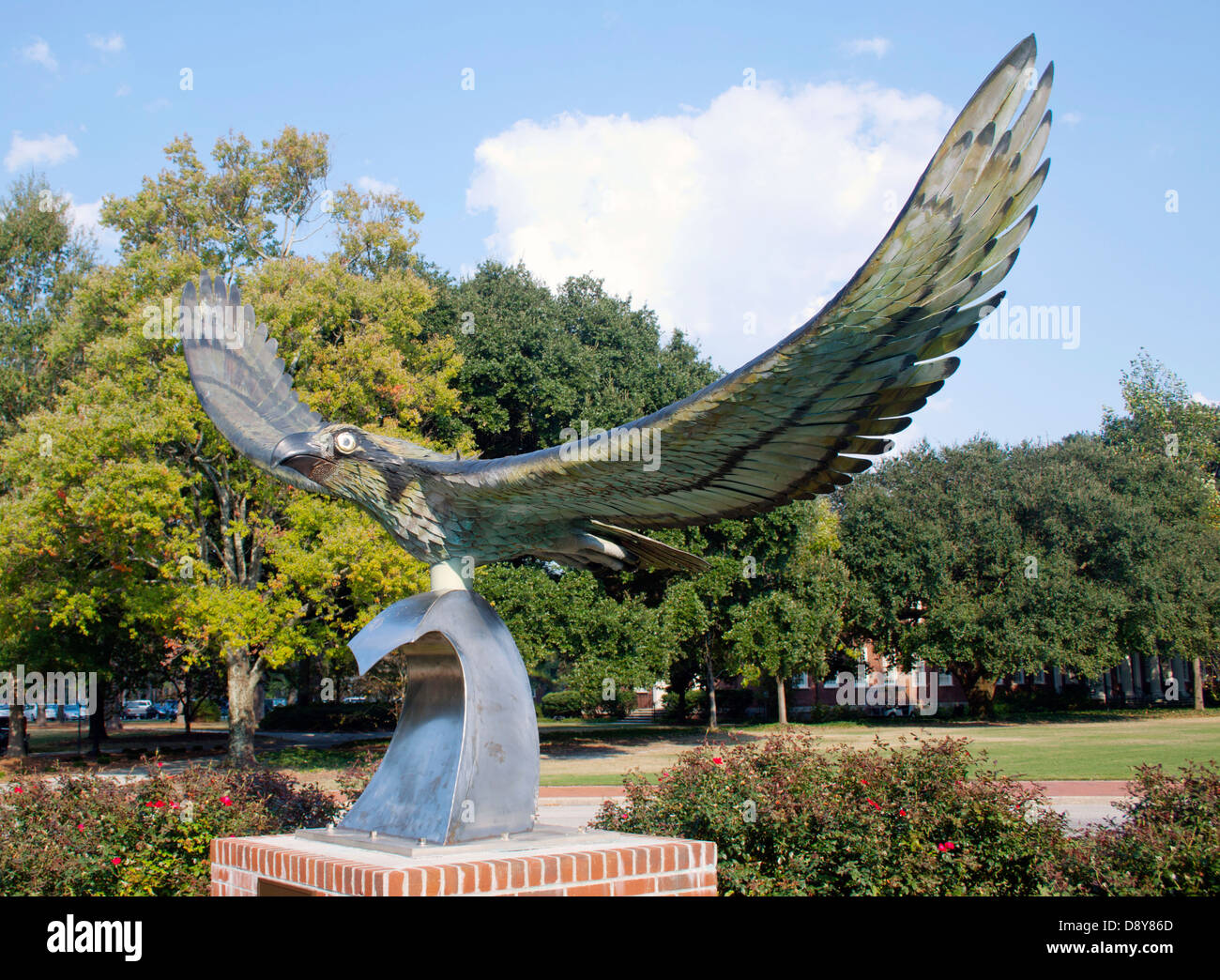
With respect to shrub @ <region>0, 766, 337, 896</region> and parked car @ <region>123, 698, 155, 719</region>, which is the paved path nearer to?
shrub @ <region>0, 766, 337, 896</region>

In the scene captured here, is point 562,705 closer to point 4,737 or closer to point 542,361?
point 4,737

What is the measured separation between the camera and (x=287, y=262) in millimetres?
22047

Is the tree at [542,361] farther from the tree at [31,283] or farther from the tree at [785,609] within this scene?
the tree at [31,283]

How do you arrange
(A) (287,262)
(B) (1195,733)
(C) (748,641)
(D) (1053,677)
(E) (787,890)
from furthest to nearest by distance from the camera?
(D) (1053,677)
(B) (1195,733)
(C) (748,641)
(A) (287,262)
(E) (787,890)

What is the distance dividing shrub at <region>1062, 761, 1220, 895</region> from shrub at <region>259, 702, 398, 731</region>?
101 feet

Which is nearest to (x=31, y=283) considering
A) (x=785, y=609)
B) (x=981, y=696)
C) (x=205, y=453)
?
(x=205, y=453)

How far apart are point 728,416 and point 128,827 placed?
676cm

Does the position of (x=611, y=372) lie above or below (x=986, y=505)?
above

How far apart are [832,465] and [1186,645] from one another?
122ft

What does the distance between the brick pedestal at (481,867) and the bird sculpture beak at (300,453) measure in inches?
97.1

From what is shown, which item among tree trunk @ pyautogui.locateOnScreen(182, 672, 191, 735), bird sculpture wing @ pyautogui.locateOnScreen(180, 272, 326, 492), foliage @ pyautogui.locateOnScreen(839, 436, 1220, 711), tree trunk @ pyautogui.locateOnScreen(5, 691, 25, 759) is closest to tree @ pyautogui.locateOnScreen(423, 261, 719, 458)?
foliage @ pyautogui.locateOnScreen(839, 436, 1220, 711)

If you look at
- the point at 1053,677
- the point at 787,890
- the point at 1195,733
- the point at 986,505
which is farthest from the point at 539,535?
the point at 1053,677

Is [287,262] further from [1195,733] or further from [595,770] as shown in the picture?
[1195,733]

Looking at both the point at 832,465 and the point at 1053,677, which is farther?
the point at 1053,677
